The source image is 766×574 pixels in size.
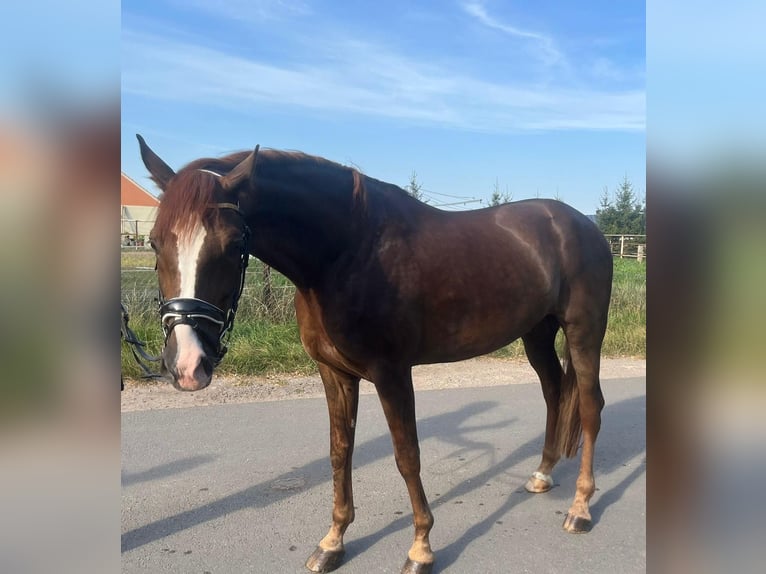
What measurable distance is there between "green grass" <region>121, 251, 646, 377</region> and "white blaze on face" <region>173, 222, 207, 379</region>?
13.8 feet

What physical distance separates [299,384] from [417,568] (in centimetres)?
341

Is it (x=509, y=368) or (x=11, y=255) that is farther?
(x=509, y=368)

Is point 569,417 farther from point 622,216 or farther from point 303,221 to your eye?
point 622,216

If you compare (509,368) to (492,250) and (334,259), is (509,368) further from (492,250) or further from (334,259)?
(334,259)

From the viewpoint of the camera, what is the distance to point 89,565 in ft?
3.20

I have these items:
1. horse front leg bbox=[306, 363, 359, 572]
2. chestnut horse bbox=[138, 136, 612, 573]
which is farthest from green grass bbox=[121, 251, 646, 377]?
horse front leg bbox=[306, 363, 359, 572]

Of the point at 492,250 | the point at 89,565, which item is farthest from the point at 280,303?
the point at 89,565

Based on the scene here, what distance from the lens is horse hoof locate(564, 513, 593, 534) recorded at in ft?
9.66

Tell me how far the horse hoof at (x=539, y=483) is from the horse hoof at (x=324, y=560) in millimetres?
1453

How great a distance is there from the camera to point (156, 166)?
1959 millimetres

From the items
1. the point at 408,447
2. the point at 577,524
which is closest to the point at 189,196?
the point at 408,447

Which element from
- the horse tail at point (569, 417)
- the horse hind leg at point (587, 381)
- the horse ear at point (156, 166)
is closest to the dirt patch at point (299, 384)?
the horse tail at point (569, 417)

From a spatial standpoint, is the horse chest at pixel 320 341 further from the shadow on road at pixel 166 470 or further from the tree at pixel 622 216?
the tree at pixel 622 216

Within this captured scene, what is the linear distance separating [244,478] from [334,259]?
6.32 feet
